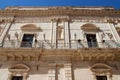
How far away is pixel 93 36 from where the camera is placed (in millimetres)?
15625

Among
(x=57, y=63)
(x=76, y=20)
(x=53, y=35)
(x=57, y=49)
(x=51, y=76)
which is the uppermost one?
(x=76, y=20)

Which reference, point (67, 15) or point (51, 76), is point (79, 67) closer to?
point (51, 76)

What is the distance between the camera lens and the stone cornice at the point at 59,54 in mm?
12883

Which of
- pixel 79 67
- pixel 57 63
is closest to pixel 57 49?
pixel 57 63

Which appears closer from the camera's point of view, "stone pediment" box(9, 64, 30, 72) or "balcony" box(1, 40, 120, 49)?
"stone pediment" box(9, 64, 30, 72)

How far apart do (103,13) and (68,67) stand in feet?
24.5

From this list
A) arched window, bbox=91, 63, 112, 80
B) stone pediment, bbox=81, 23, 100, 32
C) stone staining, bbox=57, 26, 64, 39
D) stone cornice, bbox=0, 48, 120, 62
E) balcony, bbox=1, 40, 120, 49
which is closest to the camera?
arched window, bbox=91, 63, 112, 80

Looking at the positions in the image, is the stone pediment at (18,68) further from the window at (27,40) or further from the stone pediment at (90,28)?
the stone pediment at (90,28)

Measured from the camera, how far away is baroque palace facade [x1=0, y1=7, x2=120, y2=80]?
12359 mm

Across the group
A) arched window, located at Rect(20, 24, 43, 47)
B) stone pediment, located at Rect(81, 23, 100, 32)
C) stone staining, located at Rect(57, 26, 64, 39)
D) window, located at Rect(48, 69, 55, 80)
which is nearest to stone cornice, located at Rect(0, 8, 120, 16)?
stone pediment, located at Rect(81, 23, 100, 32)

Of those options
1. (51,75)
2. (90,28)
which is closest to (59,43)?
(51,75)

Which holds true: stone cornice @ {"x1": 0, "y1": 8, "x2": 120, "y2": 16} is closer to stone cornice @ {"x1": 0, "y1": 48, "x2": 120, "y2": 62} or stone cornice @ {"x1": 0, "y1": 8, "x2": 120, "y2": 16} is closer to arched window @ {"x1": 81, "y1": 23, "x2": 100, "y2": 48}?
arched window @ {"x1": 81, "y1": 23, "x2": 100, "y2": 48}

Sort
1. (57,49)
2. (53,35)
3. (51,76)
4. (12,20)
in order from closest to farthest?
(51,76)
(57,49)
(53,35)
(12,20)

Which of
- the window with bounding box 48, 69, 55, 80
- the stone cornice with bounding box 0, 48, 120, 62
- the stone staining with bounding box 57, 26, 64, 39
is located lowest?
the window with bounding box 48, 69, 55, 80
